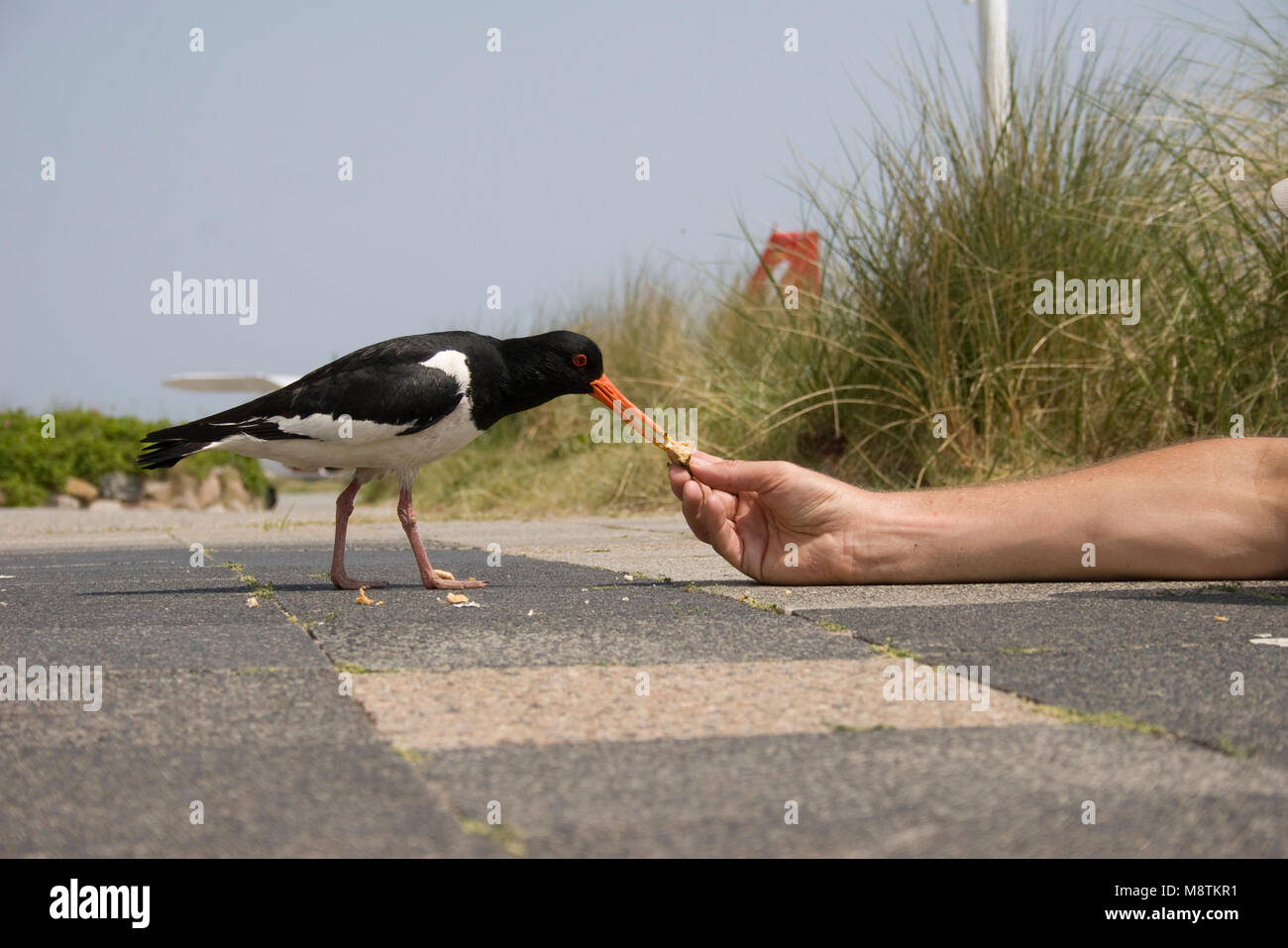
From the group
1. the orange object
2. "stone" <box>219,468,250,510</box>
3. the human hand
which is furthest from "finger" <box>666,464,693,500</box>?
"stone" <box>219,468,250,510</box>

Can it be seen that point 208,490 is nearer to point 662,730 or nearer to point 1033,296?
point 1033,296

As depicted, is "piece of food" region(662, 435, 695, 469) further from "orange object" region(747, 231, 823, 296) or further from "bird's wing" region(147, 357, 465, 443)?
"orange object" region(747, 231, 823, 296)

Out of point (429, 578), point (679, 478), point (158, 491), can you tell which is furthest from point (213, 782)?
point (158, 491)

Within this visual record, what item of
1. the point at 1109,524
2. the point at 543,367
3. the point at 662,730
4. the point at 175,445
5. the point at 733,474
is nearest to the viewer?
the point at 662,730

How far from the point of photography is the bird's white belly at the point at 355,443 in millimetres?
3480

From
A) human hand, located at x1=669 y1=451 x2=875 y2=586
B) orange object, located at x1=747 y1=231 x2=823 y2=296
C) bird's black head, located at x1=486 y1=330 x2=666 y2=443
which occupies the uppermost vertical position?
orange object, located at x1=747 y1=231 x2=823 y2=296

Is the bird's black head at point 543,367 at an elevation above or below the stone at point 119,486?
above

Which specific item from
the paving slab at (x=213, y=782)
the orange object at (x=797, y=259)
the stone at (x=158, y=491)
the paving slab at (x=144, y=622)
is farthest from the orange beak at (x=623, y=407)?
the stone at (x=158, y=491)

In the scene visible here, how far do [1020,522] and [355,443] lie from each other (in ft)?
5.89

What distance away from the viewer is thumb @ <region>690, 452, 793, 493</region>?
305 centimetres

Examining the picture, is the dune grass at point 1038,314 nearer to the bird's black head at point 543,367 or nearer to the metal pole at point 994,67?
the metal pole at point 994,67

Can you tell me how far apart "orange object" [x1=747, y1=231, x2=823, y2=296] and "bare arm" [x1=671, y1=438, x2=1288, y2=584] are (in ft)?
12.6

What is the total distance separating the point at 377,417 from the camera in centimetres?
346
